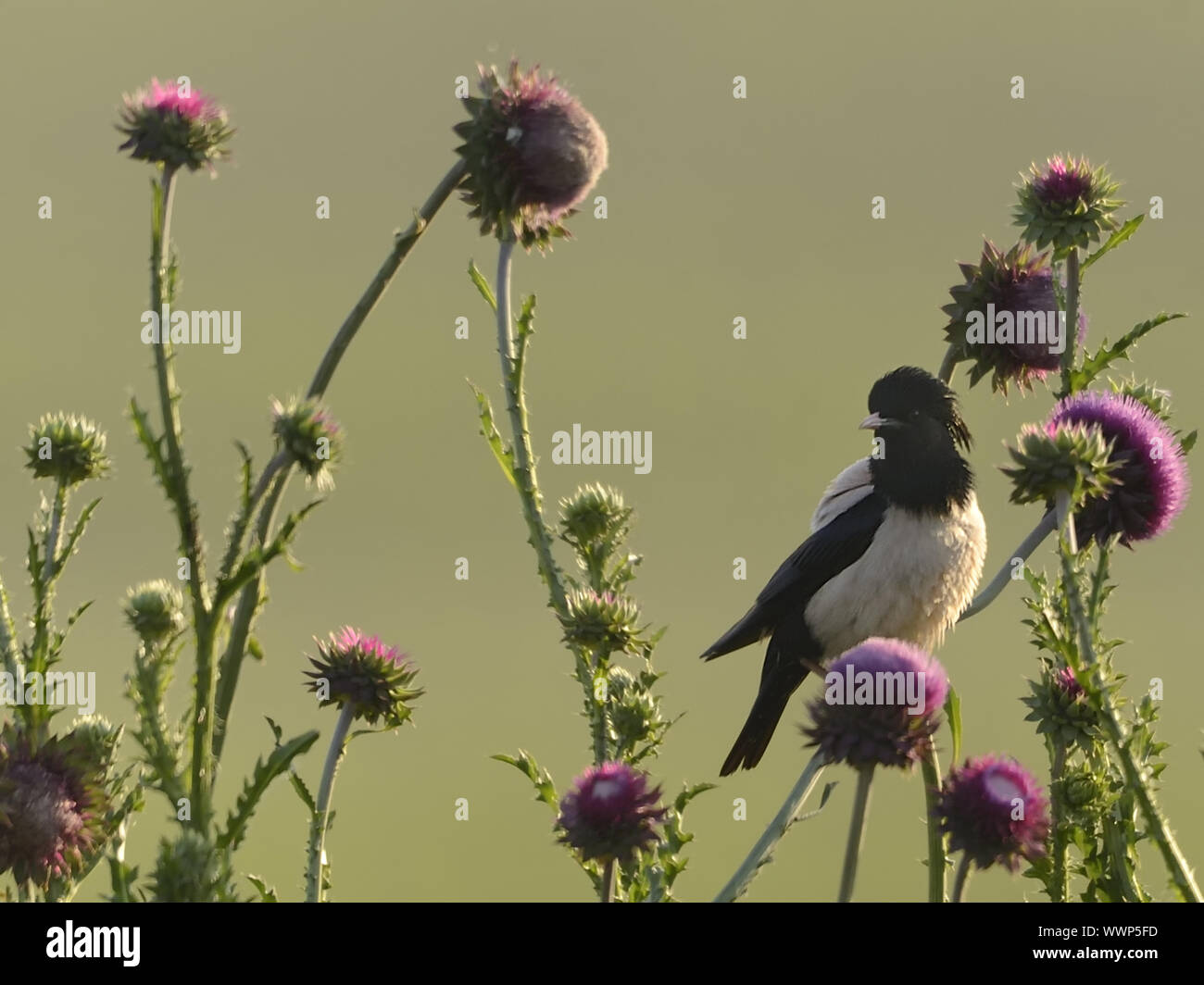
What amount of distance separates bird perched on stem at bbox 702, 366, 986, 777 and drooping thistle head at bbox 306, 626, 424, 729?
4.85 ft

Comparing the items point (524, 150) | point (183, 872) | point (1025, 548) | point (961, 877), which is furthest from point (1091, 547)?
point (183, 872)

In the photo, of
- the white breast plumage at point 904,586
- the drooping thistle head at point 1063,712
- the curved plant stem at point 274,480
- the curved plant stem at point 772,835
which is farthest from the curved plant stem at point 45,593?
the drooping thistle head at point 1063,712

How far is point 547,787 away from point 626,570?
0.87m

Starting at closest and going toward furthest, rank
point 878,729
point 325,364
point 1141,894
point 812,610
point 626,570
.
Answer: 1. point 878,729
2. point 325,364
3. point 1141,894
4. point 626,570
5. point 812,610

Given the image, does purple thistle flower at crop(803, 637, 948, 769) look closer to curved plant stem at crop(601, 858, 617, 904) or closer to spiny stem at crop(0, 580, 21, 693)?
curved plant stem at crop(601, 858, 617, 904)

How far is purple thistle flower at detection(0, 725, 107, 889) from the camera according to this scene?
367cm

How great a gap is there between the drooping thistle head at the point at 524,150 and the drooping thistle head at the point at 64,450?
1564 mm

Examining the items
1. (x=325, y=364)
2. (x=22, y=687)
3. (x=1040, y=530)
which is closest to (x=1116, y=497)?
(x=1040, y=530)

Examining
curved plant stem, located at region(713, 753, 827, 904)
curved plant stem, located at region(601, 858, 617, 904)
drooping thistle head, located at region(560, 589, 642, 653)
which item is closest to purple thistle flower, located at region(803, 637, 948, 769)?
curved plant stem, located at region(713, 753, 827, 904)

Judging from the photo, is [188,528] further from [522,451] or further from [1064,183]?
[1064,183]

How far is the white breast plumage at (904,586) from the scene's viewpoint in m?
5.50
